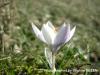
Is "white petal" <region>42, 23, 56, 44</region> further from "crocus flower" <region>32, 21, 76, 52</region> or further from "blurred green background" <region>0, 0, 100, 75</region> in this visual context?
"blurred green background" <region>0, 0, 100, 75</region>

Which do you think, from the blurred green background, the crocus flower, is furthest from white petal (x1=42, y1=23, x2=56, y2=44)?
the blurred green background

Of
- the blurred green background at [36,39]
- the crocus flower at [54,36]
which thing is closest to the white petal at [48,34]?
the crocus flower at [54,36]

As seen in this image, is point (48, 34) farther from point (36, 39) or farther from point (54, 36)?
point (36, 39)

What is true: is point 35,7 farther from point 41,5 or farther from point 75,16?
point 75,16

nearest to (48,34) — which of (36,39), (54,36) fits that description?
(54,36)

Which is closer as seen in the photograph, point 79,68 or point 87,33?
point 79,68

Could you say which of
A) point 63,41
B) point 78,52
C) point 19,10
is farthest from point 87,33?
point 63,41

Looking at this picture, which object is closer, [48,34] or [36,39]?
[48,34]

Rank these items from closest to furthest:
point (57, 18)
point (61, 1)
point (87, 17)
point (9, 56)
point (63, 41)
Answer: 1. point (63, 41)
2. point (9, 56)
3. point (57, 18)
4. point (87, 17)
5. point (61, 1)
